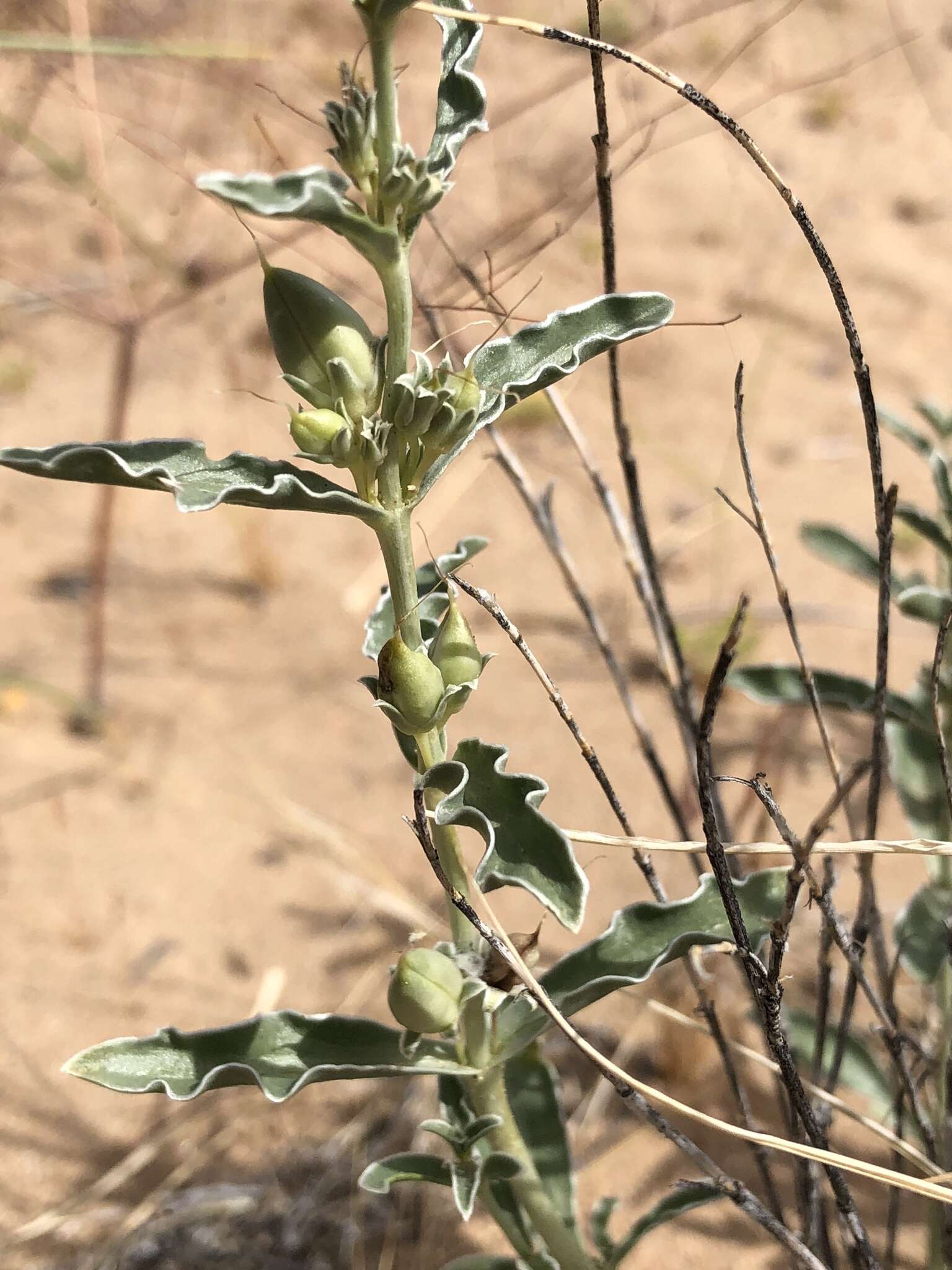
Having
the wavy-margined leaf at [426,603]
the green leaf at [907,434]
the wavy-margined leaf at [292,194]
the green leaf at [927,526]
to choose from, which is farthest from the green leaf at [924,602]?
the wavy-margined leaf at [292,194]

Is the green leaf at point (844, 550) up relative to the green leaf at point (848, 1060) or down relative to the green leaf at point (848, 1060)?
up

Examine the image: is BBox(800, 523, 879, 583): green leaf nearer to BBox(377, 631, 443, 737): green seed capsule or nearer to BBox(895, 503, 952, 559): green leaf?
BBox(895, 503, 952, 559): green leaf

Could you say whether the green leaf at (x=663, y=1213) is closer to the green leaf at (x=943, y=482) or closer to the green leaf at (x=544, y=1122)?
the green leaf at (x=544, y=1122)

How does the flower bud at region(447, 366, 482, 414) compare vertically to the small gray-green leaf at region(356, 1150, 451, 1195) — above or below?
above

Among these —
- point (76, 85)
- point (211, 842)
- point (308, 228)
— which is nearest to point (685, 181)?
point (308, 228)

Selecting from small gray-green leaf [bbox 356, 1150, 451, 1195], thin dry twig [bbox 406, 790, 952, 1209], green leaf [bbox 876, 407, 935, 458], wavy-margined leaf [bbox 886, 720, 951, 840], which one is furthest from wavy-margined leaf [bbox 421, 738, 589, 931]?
green leaf [bbox 876, 407, 935, 458]

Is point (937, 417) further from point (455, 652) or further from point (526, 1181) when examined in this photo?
point (526, 1181)
